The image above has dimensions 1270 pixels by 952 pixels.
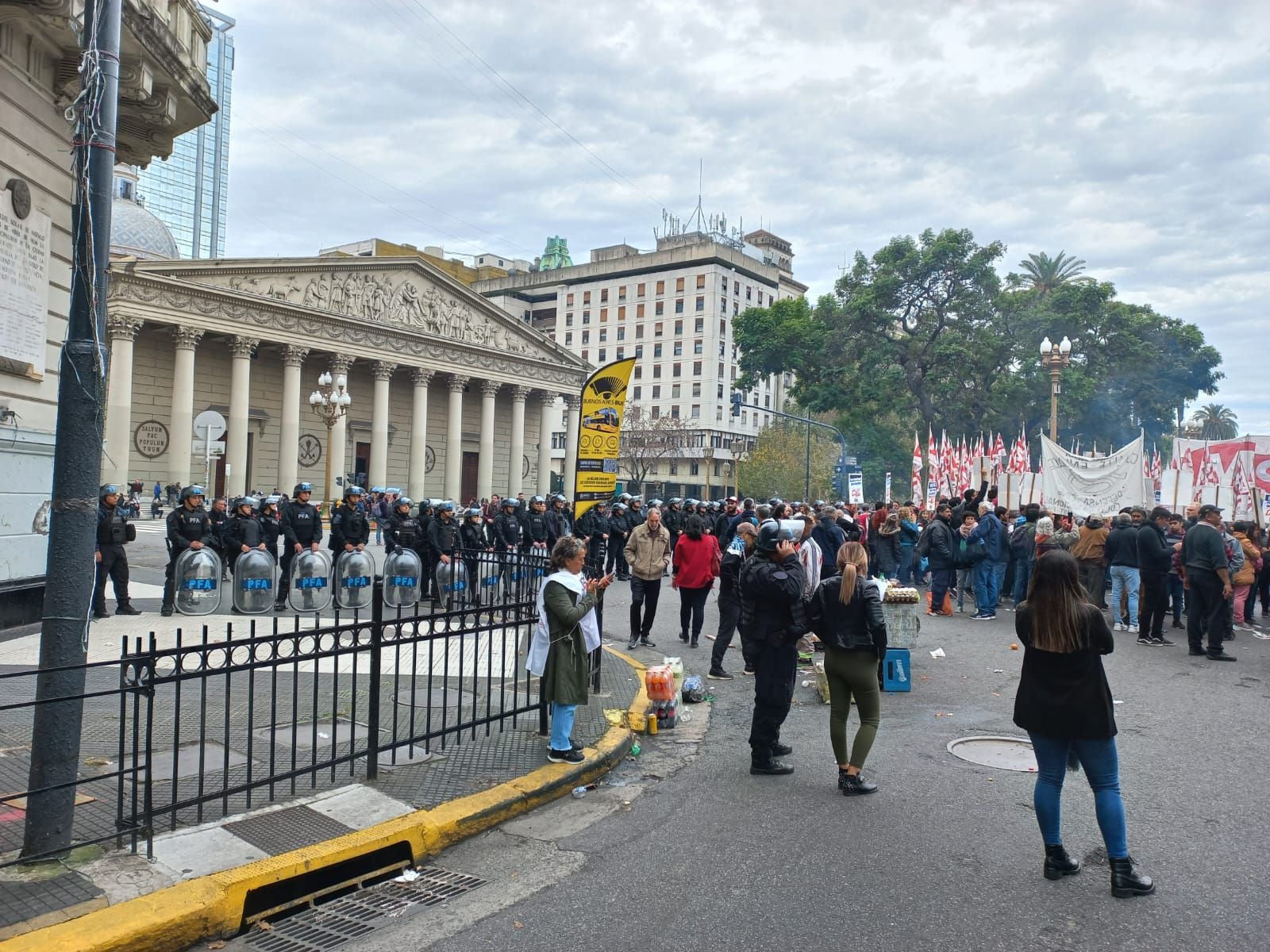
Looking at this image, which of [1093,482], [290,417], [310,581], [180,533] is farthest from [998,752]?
[290,417]

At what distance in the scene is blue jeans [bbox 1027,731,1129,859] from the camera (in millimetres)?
4227

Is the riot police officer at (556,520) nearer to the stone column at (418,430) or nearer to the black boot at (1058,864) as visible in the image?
the black boot at (1058,864)

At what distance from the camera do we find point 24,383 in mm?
10594

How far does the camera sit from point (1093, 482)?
682 inches

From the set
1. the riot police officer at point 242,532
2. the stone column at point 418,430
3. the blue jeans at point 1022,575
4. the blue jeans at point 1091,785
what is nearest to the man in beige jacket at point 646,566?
the riot police officer at point 242,532

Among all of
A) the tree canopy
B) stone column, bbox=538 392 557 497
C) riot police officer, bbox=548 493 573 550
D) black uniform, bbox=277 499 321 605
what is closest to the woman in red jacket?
black uniform, bbox=277 499 321 605

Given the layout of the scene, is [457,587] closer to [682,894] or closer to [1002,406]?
[682,894]

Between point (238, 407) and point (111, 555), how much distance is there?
3630cm

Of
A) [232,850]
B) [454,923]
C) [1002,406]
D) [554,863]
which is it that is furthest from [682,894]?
[1002,406]

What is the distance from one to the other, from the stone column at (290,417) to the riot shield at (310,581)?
35.7 meters

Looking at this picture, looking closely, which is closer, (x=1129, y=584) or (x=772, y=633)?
(x=772, y=633)

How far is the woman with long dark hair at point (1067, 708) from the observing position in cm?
424

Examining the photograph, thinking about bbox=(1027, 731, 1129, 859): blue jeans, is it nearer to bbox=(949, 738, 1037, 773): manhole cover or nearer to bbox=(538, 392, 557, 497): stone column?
bbox=(949, 738, 1037, 773): manhole cover

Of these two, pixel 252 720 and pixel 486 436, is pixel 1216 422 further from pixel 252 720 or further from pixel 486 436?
pixel 252 720
